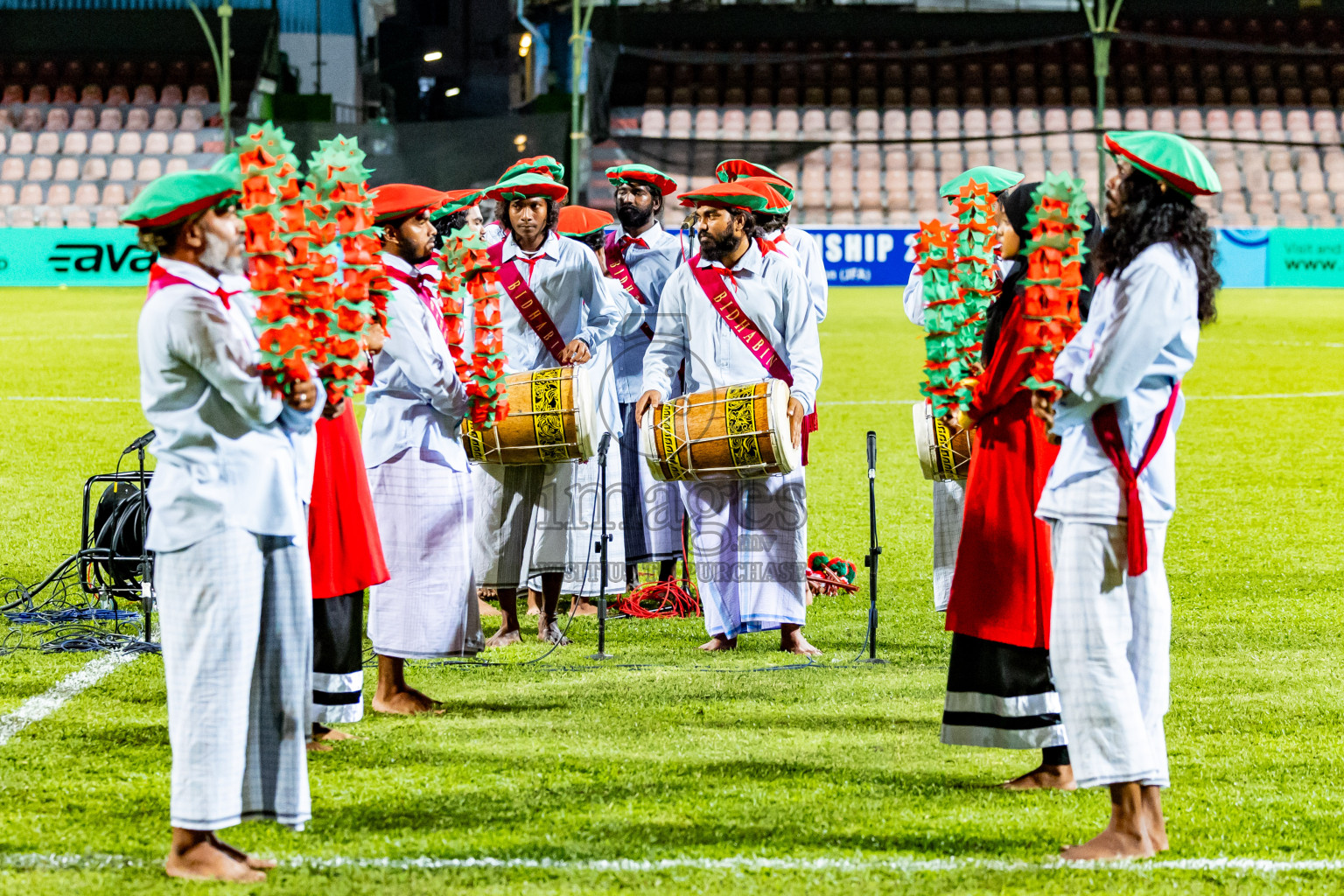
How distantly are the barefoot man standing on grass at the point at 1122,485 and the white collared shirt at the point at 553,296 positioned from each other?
3.45 meters

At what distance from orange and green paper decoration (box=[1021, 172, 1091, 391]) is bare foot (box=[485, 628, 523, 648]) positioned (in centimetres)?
→ 351

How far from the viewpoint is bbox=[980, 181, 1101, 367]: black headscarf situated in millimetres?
4609

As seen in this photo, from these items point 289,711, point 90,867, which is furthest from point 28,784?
point 289,711

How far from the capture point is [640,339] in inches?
317

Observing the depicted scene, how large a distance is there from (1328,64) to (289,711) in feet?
123

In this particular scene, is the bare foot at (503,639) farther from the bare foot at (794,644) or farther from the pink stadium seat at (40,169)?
the pink stadium seat at (40,169)

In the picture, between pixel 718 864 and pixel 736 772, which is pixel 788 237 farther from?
pixel 718 864

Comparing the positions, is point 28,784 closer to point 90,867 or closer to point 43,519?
point 90,867

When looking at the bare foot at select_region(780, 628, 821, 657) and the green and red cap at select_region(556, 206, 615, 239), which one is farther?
the green and red cap at select_region(556, 206, 615, 239)

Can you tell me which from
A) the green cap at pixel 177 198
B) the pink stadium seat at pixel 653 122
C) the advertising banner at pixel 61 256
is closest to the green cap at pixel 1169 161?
the green cap at pixel 177 198

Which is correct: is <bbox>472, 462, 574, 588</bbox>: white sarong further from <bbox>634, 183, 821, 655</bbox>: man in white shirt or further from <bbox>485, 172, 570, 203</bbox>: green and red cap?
<bbox>485, 172, 570, 203</bbox>: green and red cap

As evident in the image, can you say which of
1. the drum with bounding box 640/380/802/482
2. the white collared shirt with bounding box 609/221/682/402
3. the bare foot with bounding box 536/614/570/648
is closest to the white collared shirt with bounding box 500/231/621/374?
the white collared shirt with bounding box 609/221/682/402

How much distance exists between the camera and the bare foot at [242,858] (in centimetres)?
387

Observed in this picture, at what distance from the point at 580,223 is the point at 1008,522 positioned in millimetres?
4057
